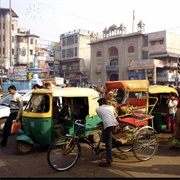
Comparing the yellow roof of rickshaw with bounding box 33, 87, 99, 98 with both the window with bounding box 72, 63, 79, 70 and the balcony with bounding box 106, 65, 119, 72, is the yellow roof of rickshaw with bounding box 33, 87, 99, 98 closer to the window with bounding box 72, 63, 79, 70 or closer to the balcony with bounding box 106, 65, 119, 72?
the balcony with bounding box 106, 65, 119, 72

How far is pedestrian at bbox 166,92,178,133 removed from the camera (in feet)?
26.2

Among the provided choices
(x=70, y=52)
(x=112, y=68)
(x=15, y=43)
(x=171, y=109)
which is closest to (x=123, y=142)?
(x=171, y=109)

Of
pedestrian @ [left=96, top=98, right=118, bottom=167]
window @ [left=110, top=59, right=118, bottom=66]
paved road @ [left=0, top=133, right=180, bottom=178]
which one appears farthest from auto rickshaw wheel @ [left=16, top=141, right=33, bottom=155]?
window @ [left=110, top=59, right=118, bottom=66]

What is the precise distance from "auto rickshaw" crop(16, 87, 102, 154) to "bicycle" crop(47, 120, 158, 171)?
0.59 metres

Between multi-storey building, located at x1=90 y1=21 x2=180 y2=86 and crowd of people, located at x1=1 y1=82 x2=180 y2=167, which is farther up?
multi-storey building, located at x1=90 y1=21 x2=180 y2=86

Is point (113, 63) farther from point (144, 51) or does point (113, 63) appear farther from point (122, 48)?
point (144, 51)

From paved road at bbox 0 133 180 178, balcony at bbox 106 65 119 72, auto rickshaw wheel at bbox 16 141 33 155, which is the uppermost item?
balcony at bbox 106 65 119 72

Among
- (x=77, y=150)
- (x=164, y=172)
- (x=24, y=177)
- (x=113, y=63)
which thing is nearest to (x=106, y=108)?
(x=77, y=150)

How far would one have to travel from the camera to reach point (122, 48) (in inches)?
1785

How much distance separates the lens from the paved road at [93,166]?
4.43 meters

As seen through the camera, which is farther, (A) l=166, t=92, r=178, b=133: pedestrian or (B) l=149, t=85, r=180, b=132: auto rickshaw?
(A) l=166, t=92, r=178, b=133: pedestrian

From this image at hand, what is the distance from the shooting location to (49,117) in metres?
5.73

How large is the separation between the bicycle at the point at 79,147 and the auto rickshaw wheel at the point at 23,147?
1533mm

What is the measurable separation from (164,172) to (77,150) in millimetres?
1776
